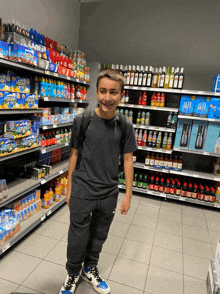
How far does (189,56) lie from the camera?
13.8 feet

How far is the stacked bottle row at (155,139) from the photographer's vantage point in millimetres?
4086

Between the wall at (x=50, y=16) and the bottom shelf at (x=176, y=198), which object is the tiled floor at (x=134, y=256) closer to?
the bottom shelf at (x=176, y=198)

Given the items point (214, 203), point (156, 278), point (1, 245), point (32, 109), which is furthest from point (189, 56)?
point (1, 245)

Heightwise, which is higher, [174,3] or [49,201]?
[174,3]

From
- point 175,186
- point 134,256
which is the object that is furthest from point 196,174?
point 134,256

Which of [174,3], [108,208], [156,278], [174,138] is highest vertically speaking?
[174,3]

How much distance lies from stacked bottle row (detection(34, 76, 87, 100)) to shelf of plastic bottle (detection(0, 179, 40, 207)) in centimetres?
117

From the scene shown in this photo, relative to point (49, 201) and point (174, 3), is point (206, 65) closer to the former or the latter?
point (174, 3)

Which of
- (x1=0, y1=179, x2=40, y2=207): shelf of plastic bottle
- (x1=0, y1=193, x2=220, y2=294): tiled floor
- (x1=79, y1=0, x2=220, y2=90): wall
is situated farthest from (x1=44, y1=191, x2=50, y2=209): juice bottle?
(x1=79, y1=0, x2=220, y2=90): wall

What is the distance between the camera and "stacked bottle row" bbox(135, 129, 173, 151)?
4.09 metres

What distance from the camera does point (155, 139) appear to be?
4145mm

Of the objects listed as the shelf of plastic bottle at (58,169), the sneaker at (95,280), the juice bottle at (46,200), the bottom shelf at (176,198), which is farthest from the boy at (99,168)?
the bottom shelf at (176,198)

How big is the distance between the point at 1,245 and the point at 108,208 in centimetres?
130

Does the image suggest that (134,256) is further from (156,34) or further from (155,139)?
(156,34)
